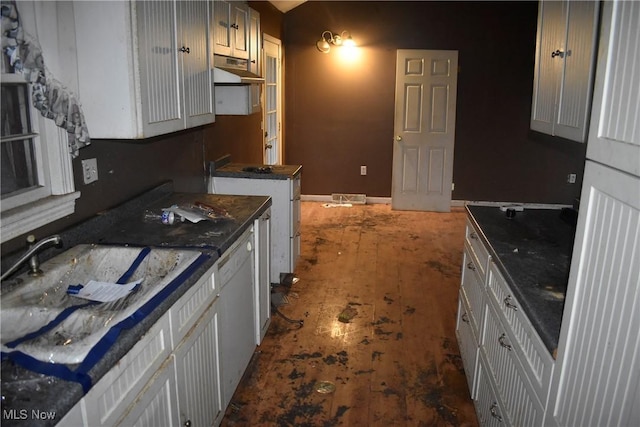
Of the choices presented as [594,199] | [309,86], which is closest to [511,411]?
[594,199]

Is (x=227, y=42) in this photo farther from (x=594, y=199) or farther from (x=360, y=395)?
(x=594, y=199)

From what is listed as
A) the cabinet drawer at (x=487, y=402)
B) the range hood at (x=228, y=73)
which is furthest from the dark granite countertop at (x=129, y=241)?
the cabinet drawer at (x=487, y=402)

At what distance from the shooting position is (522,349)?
178cm

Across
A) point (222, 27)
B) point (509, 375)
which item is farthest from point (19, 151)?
point (509, 375)

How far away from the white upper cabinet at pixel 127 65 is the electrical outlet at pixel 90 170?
27cm

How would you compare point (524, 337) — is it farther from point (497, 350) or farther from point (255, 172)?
point (255, 172)

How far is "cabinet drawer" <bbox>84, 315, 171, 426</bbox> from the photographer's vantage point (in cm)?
127

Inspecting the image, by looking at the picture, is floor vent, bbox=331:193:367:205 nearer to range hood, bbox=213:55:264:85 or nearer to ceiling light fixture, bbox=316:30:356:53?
ceiling light fixture, bbox=316:30:356:53

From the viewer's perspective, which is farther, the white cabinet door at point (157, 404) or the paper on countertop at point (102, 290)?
the paper on countertop at point (102, 290)

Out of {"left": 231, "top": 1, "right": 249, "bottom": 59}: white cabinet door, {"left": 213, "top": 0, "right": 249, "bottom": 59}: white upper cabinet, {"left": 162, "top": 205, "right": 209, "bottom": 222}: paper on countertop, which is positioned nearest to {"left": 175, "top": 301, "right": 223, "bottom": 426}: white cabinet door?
{"left": 162, "top": 205, "right": 209, "bottom": 222}: paper on countertop

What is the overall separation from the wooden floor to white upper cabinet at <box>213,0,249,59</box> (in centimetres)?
184

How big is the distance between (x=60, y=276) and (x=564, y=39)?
2227 mm

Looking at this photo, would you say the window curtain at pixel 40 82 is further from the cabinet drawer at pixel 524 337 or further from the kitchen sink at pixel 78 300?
the cabinet drawer at pixel 524 337

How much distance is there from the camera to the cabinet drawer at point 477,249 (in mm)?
2454
